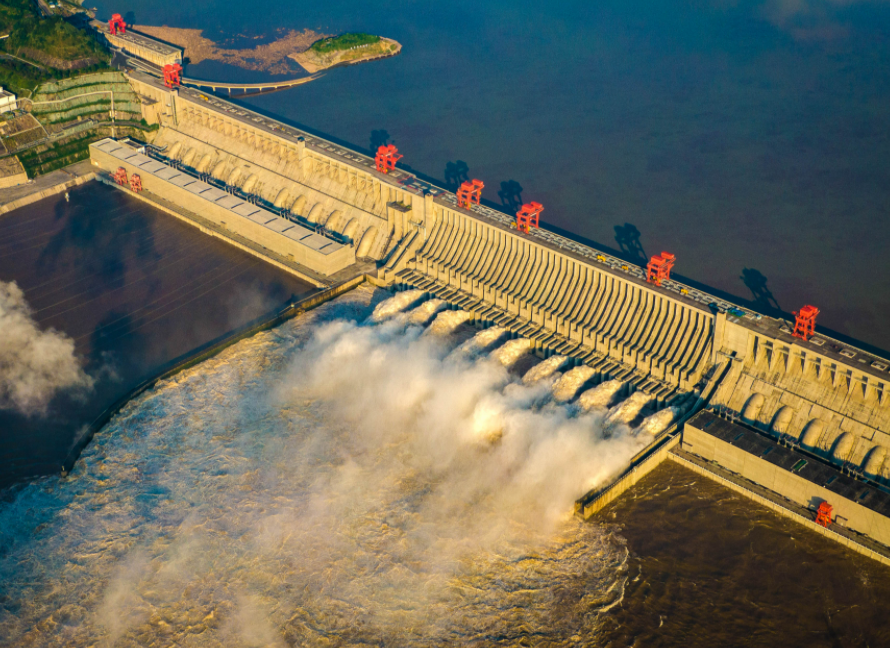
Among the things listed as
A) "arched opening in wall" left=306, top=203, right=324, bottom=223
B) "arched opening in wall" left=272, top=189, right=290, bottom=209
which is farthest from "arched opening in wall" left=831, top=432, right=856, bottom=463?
"arched opening in wall" left=272, top=189, right=290, bottom=209

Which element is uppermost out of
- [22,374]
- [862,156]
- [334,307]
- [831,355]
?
[862,156]

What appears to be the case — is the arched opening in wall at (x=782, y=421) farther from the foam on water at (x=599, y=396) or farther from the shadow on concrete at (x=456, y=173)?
the shadow on concrete at (x=456, y=173)

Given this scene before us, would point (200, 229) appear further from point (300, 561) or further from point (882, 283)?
point (882, 283)

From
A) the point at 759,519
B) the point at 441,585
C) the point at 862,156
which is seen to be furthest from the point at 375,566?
the point at 862,156

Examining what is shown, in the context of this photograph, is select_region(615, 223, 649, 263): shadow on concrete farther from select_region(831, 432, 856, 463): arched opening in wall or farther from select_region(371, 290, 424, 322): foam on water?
select_region(831, 432, 856, 463): arched opening in wall

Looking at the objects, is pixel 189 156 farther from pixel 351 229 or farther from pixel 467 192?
pixel 467 192

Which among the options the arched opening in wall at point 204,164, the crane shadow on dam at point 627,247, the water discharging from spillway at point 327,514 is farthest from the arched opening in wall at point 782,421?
the arched opening in wall at point 204,164
